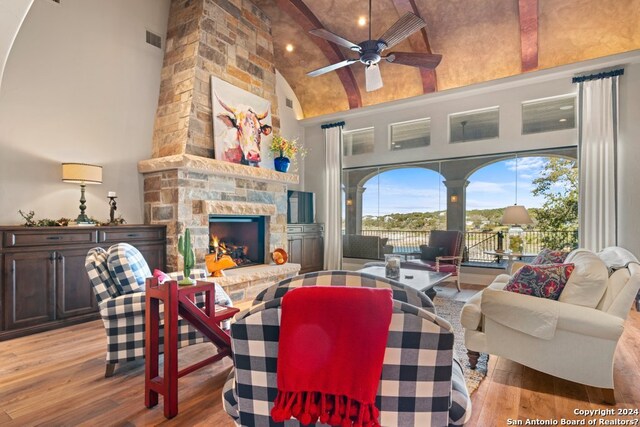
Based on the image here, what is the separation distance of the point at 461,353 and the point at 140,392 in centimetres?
245

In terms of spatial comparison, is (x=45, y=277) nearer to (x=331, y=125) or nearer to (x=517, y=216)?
(x=331, y=125)

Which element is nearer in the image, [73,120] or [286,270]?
[73,120]

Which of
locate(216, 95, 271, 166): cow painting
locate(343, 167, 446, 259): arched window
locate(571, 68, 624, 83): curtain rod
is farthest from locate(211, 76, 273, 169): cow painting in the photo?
locate(571, 68, 624, 83): curtain rod

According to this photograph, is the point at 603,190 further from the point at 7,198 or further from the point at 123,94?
the point at 7,198

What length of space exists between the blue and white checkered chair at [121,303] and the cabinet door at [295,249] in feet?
12.5

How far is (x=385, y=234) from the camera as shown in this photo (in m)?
6.94

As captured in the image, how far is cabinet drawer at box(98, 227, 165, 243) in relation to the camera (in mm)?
3777

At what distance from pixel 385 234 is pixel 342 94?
10.1ft

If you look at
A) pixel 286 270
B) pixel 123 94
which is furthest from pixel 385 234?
pixel 123 94

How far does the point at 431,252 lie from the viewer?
554 cm

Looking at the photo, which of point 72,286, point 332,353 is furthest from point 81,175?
point 332,353

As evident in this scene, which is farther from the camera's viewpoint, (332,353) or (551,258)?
(551,258)

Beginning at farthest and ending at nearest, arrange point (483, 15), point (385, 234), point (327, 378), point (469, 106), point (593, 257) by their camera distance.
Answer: point (385, 234)
point (469, 106)
point (483, 15)
point (593, 257)
point (327, 378)

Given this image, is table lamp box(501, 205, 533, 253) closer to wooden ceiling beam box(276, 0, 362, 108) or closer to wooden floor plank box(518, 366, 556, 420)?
wooden floor plank box(518, 366, 556, 420)
